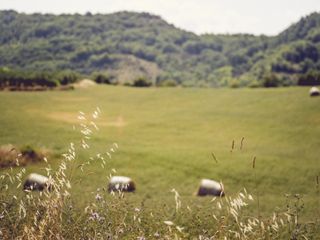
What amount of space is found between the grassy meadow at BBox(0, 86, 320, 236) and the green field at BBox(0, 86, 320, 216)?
0.07 m

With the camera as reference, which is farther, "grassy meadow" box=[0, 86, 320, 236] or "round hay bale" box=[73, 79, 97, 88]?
"round hay bale" box=[73, 79, 97, 88]

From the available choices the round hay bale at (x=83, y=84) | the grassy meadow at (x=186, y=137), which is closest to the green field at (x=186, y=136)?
the grassy meadow at (x=186, y=137)

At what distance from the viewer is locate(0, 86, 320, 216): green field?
23.1m

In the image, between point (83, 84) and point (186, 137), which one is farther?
point (83, 84)

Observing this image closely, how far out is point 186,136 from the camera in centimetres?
3722

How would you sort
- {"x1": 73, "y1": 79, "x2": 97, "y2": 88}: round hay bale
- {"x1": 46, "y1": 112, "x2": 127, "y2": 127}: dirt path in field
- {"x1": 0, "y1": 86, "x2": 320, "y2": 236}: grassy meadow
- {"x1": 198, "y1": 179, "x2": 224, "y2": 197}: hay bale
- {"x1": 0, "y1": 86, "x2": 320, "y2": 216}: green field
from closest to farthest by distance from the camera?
{"x1": 198, "y1": 179, "x2": 224, "y2": 197}: hay bale → {"x1": 0, "y1": 86, "x2": 320, "y2": 236}: grassy meadow → {"x1": 0, "y1": 86, "x2": 320, "y2": 216}: green field → {"x1": 46, "y1": 112, "x2": 127, "y2": 127}: dirt path in field → {"x1": 73, "y1": 79, "x2": 97, "y2": 88}: round hay bale

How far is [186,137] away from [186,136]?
1.56 feet

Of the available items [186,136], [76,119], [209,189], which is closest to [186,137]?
[186,136]

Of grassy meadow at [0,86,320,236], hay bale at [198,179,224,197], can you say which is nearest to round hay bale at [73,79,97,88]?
grassy meadow at [0,86,320,236]

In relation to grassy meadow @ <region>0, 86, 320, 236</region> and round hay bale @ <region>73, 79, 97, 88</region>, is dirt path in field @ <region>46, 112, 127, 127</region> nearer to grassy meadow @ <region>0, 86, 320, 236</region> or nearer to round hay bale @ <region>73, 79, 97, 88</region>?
grassy meadow @ <region>0, 86, 320, 236</region>

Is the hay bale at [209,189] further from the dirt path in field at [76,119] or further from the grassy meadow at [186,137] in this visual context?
the dirt path in field at [76,119]

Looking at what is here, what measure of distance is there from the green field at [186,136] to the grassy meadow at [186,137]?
0.24ft

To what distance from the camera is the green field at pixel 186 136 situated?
23078mm

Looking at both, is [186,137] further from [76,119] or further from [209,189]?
[209,189]
